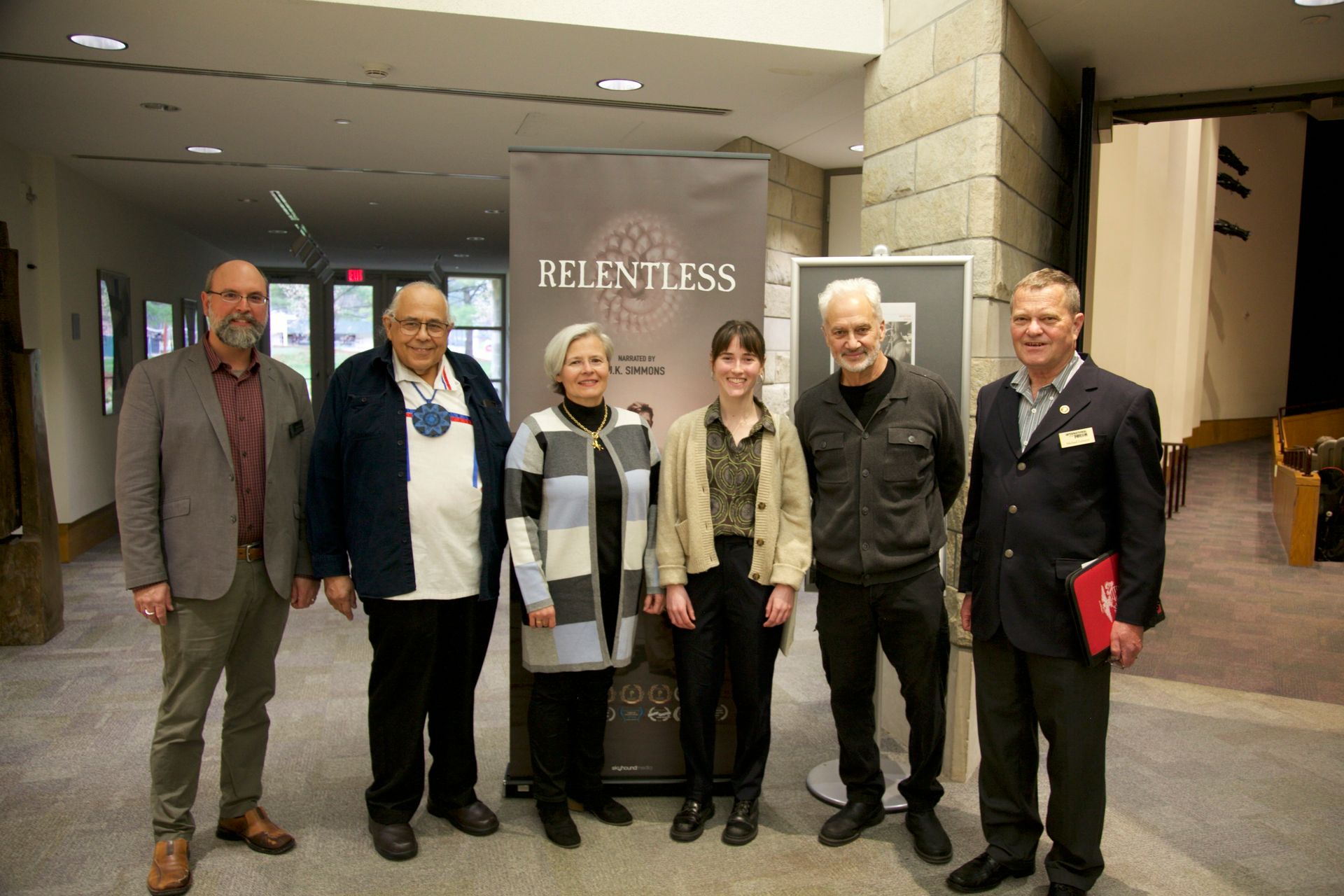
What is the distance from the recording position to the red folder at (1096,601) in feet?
7.20

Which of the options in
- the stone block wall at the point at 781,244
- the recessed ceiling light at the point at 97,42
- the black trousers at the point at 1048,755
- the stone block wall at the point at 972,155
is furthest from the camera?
the stone block wall at the point at 781,244

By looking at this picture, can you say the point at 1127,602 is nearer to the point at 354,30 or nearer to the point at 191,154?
the point at 354,30

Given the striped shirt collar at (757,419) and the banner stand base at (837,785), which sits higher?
the striped shirt collar at (757,419)

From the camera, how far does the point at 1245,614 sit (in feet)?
18.2

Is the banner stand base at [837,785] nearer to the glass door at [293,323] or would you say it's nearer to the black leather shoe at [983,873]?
the black leather shoe at [983,873]

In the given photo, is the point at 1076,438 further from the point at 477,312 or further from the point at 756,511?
the point at 477,312

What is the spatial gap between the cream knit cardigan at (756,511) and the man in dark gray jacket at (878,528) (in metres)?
0.07

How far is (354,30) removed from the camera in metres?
3.69

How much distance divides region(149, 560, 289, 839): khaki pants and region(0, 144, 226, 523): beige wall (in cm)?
437

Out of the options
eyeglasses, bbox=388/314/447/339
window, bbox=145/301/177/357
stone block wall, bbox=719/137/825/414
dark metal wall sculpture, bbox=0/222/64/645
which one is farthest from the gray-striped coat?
window, bbox=145/301/177/357

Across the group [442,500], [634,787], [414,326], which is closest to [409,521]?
[442,500]

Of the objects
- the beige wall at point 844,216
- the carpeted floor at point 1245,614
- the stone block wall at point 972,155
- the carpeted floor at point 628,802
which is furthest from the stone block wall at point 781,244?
the carpeted floor at point 1245,614

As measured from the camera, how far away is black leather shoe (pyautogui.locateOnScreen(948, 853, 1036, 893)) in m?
2.49

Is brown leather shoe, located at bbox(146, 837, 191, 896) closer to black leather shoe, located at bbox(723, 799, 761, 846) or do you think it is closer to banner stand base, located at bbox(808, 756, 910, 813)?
black leather shoe, located at bbox(723, 799, 761, 846)
